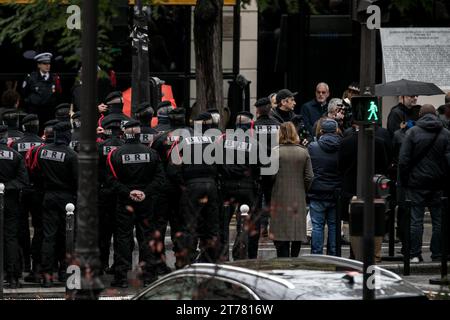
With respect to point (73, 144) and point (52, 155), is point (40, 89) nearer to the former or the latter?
point (73, 144)

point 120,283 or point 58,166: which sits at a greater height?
point 58,166

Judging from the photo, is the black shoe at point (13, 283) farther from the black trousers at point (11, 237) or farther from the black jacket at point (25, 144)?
the black jacket at point (25, 144)

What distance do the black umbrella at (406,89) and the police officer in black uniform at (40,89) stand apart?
21.6 feet

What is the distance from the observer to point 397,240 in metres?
19.9

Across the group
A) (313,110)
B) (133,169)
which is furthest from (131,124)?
(313,110)

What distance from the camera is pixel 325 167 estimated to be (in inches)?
698

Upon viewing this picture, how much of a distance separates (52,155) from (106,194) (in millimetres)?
832

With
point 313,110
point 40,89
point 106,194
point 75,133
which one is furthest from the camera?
point 40,89

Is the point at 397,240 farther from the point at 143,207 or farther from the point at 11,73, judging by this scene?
the point at 11,73

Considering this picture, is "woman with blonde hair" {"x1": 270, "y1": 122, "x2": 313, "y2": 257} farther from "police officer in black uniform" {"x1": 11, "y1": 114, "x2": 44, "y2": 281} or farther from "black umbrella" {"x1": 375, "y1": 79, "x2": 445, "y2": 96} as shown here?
"black umbrella" {"x1": 375, "y1": 79, "x2": 445, "y2": 96}

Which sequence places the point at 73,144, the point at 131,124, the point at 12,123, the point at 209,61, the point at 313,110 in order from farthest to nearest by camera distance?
the point at 313,110 → the point at 209,61 → the point at 12,123 → the point at 73,144 → the point at 131,124

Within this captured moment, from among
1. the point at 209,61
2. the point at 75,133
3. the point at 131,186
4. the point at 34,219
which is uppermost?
the point at 209,61

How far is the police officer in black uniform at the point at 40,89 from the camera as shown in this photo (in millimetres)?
24500

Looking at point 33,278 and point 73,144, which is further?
point 73,144
